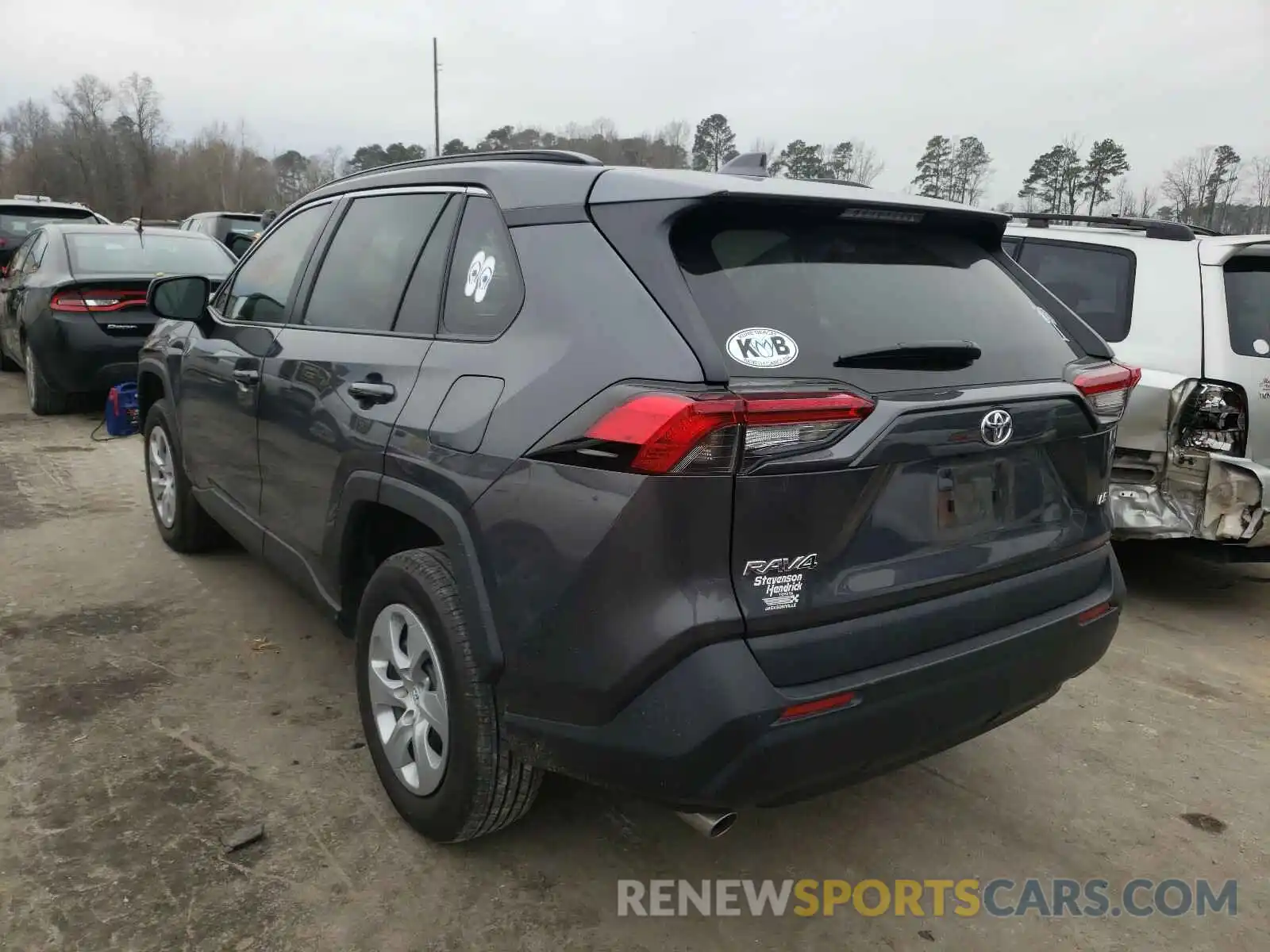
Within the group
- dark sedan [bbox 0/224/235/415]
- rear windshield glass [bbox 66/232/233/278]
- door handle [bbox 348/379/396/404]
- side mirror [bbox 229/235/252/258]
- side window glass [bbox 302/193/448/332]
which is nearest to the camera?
door handle [bbox 348/379/396/404]

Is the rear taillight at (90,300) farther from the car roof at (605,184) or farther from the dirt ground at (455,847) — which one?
the car roof at (605,184)

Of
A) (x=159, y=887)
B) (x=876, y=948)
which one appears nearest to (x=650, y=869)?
(x=876, y=948)

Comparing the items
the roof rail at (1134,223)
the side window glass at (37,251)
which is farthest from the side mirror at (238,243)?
the roof rail at (1134,223)

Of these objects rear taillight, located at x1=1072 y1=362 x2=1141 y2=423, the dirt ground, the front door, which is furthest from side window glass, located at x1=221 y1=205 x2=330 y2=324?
rear taillight, located at x1=1072 y1=362 x2=1141 y2=423

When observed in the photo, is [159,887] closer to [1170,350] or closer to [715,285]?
[715,285]

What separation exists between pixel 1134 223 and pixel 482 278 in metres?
3.98

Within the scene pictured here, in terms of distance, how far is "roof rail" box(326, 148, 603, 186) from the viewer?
245cm

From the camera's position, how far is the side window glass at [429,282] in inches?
103

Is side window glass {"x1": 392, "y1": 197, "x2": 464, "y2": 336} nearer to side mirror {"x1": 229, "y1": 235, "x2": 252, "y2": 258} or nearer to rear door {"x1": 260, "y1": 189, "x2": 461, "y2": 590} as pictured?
rear door {"x1": 260, "y1": 189, "x2": 461, "y2": 590}

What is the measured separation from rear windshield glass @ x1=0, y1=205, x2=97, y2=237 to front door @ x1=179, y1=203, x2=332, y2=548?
32.1ft

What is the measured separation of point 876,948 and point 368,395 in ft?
6.47

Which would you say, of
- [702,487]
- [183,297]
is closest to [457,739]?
[702,487]

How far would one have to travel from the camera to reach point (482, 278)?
2.44m

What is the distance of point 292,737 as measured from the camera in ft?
10.2
